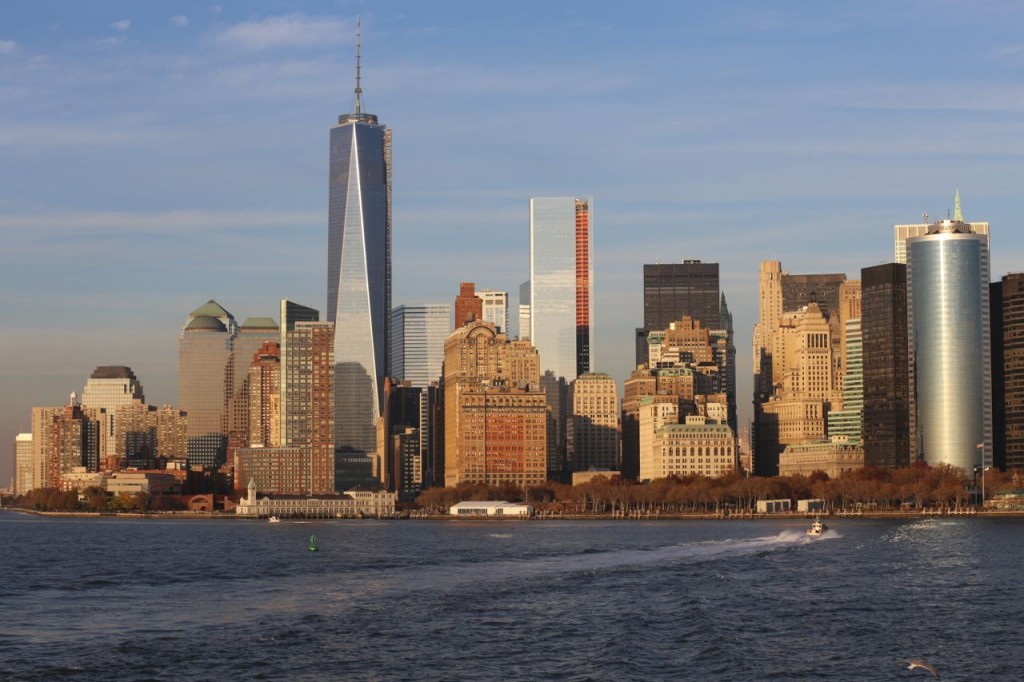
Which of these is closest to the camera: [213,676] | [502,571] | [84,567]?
[213,676]

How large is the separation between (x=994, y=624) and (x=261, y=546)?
108 metres

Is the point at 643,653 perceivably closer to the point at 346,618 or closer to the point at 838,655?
the point at 838,655

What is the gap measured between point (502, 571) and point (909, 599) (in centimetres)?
3501

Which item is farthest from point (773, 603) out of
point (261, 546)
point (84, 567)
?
point (261, 546)

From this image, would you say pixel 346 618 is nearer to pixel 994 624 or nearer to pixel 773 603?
pixel 773 603

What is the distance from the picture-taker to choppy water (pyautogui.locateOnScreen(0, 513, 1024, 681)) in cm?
7994

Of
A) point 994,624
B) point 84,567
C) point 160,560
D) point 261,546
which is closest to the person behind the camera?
point 994,624

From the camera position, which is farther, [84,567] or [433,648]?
[84,567]

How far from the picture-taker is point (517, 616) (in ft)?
327

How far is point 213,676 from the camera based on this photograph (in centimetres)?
7650

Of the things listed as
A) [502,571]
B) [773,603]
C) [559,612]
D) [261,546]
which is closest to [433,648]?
[559,612]

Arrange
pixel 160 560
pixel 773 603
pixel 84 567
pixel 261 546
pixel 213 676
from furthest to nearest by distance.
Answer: pixel 261 546 → pixel 160 560 → pixel 84 567 → pixel 773 603 → pixel 213 676

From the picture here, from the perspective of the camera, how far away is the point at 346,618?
97.2m

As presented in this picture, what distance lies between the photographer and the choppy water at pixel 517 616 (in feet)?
262
